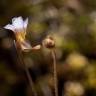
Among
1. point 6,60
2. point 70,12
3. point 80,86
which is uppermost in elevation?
point 70,12

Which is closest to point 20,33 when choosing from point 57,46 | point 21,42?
point 21,42

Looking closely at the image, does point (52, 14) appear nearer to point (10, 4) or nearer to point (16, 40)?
point (10, 4)

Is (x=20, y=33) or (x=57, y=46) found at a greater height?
(x=20, y=33)

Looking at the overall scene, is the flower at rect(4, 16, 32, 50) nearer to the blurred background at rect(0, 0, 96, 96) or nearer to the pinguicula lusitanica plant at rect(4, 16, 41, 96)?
the pinguicula lusitanica plant at rect(4, 16, 41, 96)

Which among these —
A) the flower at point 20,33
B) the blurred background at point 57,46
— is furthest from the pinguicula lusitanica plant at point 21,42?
the blurred background at point 57,46

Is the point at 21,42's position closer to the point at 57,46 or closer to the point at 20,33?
the point at 20,33

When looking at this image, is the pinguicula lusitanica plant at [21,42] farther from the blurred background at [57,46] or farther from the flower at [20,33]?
the blurred background at [57,46]

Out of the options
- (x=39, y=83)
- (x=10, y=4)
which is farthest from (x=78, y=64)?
(x=10, y=4)

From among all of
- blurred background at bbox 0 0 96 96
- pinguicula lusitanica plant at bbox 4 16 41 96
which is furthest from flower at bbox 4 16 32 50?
blurred background at bbox 0 0 96 96
